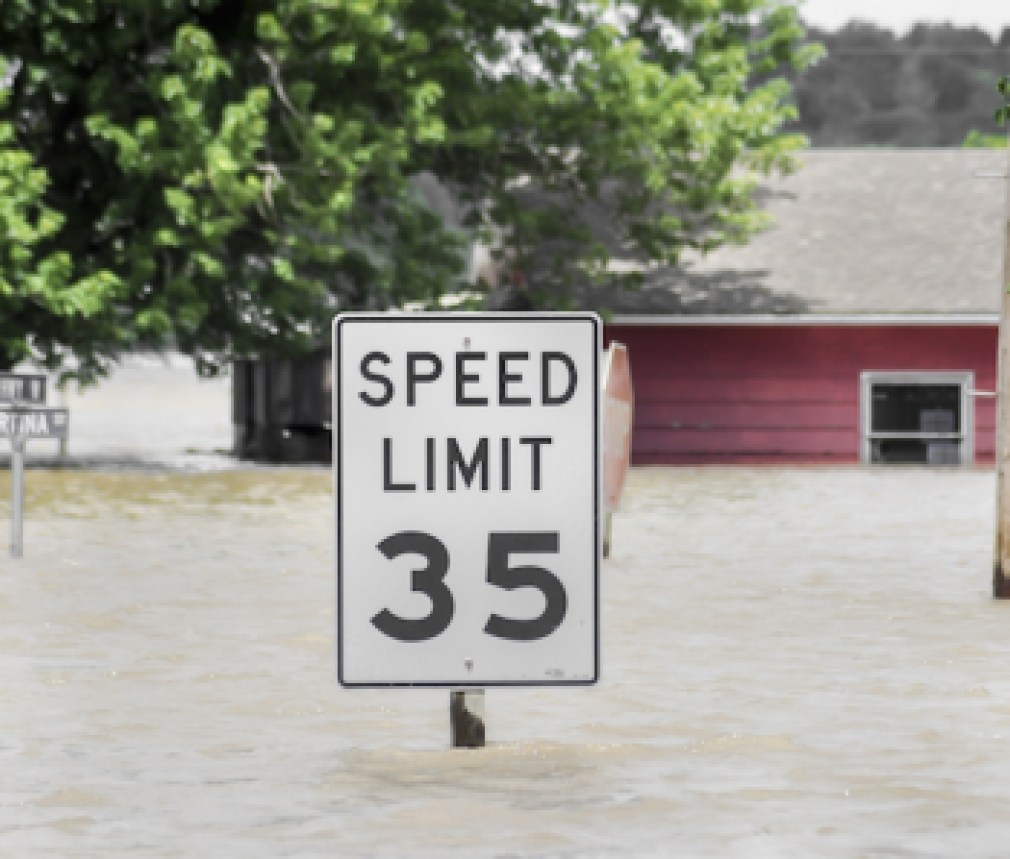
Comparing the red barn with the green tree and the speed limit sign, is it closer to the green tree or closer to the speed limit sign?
the green tree

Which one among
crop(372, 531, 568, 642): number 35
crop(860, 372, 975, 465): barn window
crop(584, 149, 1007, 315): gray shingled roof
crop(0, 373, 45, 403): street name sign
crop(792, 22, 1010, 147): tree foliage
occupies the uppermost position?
crop(792, 22, 1010, 147): tree foliage

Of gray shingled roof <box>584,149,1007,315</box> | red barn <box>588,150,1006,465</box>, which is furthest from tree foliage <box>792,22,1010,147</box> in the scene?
red barn <box>588,150,1006,465</box>

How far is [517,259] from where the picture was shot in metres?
41.8

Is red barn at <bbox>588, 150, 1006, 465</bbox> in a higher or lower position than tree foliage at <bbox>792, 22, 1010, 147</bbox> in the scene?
lower

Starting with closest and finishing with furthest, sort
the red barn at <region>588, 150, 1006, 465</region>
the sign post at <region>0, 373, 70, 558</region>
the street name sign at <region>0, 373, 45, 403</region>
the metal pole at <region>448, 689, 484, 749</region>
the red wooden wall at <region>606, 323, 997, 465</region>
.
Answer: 1. the metal pole at <region>448, 689, 484, 749</region>
2. the sign post at <region>0, 373, 70, 558</region>
3. the street name sign at <region>0, 373, 45, 403</region>
4. the red barn at <region>588, 150, 1006, 465</region>
5. the red wooden wall at <region>606, 323, 997, 465</region>

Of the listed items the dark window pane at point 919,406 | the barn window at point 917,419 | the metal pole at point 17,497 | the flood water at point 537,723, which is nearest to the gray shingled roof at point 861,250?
the barn window at point 917,419

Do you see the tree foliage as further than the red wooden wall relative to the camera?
Yes

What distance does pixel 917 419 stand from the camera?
1692 inches

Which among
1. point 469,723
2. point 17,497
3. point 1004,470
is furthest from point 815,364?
point 469,723

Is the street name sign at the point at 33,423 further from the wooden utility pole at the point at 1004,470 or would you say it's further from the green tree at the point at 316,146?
the green tree at the point at 316,146

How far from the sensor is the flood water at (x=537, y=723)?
822 centimetres

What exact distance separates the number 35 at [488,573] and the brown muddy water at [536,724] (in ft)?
1.77

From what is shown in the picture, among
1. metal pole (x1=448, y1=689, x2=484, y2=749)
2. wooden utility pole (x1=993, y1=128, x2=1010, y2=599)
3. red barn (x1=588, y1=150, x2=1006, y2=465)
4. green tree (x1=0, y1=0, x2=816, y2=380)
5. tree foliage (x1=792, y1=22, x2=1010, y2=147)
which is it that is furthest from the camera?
tree foliage (x1=792, y1=22, x2=1010, y2=147)

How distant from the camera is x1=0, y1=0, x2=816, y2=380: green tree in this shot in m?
35.2
